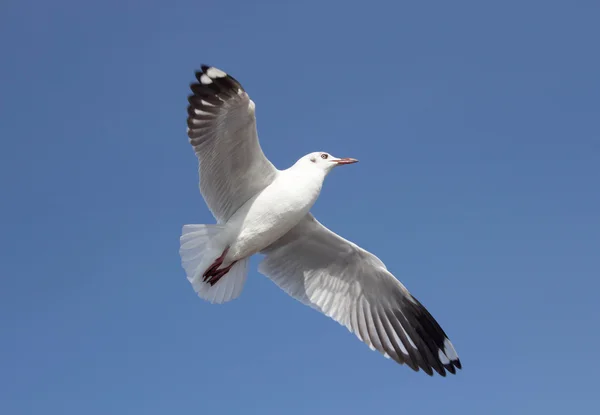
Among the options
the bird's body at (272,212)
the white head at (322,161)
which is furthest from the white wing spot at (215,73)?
the white head at (322,161)

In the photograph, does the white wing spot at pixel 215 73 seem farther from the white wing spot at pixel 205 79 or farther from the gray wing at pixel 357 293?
the gray wing at pixel 357 293

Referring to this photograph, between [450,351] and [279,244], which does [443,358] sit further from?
[279,244]

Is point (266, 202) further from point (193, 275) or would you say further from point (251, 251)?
point (193, 275)

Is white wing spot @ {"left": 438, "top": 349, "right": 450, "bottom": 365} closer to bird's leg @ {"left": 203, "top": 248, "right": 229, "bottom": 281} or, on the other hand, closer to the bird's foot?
the bird's foot

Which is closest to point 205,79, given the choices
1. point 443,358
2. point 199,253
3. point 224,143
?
point 224,143

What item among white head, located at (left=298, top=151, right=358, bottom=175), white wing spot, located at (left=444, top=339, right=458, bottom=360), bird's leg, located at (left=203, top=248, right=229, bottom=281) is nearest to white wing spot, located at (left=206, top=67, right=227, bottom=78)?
white head, located at (left=298, top=151, right=358, bottom=175)

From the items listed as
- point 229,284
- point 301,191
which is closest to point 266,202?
point 301,191
